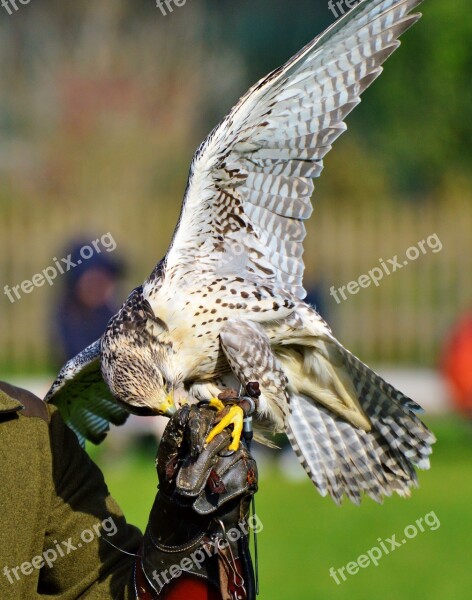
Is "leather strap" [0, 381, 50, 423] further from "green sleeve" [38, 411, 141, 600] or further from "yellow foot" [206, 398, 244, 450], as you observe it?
"yellow foot" [206, 398, 244, 450]

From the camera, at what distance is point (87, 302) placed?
1012cm

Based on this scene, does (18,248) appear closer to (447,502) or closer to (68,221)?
(68,221)

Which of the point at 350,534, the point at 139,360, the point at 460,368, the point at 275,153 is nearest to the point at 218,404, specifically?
the point at 139,360

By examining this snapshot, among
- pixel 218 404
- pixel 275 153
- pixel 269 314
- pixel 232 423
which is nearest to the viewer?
pixel 232 423

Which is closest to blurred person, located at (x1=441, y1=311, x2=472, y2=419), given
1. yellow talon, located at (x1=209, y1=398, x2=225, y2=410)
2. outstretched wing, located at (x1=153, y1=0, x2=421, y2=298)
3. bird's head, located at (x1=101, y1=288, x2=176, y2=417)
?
outstretched wing, located at (x1=153, y1=0, x2=421, y2=298)

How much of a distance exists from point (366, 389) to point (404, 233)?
34.2 ft

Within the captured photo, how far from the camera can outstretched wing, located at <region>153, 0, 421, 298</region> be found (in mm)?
4859

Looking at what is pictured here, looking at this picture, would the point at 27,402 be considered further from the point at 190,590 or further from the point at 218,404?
the point at 190,590

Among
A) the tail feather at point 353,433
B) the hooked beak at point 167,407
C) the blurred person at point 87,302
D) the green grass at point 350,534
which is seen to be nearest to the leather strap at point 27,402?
the hooked beak at point 167,407

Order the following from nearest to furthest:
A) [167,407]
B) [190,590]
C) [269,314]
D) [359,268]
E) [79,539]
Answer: [190,590] < [79,539] < [167,407] < [269,314] < [359,268]

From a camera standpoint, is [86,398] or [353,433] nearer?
[86,398]

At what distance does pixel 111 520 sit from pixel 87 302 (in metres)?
6.39

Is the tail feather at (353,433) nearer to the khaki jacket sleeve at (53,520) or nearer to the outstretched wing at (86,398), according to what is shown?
the outstretched wing at (86,398)

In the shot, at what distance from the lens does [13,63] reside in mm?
28484
